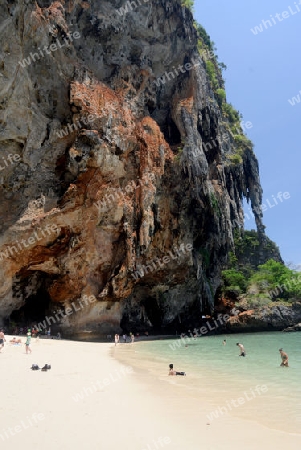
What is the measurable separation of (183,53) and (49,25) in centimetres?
1484

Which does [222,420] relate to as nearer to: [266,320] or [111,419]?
[111,419]

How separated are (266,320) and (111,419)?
34120mm

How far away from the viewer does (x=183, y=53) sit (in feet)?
107

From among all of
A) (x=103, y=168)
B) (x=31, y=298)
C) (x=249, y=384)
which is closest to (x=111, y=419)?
(x=249, y=384)

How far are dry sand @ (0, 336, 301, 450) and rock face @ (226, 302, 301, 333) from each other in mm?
29166

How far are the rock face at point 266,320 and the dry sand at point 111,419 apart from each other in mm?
29166

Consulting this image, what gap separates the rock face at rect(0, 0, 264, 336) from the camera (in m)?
21.2

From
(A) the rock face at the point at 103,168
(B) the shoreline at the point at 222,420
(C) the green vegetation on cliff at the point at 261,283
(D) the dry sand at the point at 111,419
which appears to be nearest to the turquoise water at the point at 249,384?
(B) the shoreline at the point at 222,420

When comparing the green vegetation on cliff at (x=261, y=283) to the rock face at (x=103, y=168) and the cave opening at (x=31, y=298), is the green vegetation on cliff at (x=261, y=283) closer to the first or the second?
the rock face at (x=103, y=168)

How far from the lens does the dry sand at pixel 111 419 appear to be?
15.6 ft

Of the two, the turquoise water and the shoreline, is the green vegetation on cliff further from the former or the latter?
the shoreline

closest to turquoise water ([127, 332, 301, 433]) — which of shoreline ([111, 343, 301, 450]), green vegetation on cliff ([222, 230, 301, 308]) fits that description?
shoreline ([111, 343, 301, 450])

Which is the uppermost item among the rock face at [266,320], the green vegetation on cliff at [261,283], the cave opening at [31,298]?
the cave opening at [31,298]

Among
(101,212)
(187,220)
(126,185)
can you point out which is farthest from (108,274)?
(187,220)
